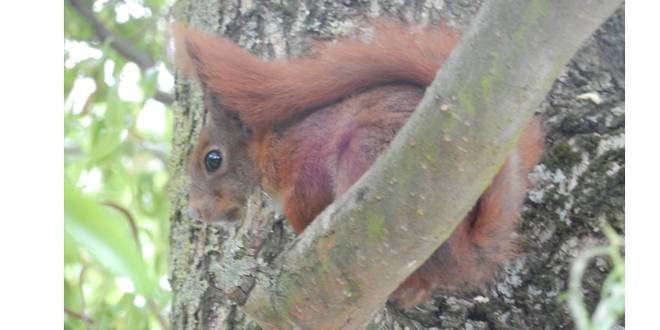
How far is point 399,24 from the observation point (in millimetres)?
1323

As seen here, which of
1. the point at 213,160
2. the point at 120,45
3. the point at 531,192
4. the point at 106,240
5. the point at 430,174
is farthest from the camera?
the point at 120,45

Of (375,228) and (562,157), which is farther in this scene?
(562,157)

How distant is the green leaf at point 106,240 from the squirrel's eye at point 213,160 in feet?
3.17

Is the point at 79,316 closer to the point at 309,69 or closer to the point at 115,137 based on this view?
the point at 115,137

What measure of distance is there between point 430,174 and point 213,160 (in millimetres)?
747

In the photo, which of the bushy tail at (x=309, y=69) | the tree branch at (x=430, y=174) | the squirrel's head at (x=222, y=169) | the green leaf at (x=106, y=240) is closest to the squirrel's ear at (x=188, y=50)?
the bushy tail at (x=309, y=69)

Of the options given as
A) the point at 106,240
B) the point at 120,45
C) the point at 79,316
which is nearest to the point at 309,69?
the point at 79,316

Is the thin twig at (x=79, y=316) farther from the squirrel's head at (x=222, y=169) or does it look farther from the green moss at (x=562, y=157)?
the green moss at (x=562, y=157)

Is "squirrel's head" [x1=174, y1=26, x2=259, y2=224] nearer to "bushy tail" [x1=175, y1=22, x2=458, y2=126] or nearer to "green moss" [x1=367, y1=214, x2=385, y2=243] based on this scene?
"bushy tail" [x1=175, y1=22, x2=458, y2=126]

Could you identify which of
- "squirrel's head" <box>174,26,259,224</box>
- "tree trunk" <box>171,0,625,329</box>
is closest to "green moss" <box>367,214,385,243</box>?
"tree trunk" <box>171,0,625,329</box>

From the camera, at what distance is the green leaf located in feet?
1.61

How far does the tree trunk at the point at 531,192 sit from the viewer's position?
122 cm

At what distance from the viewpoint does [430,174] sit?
2.76ft
